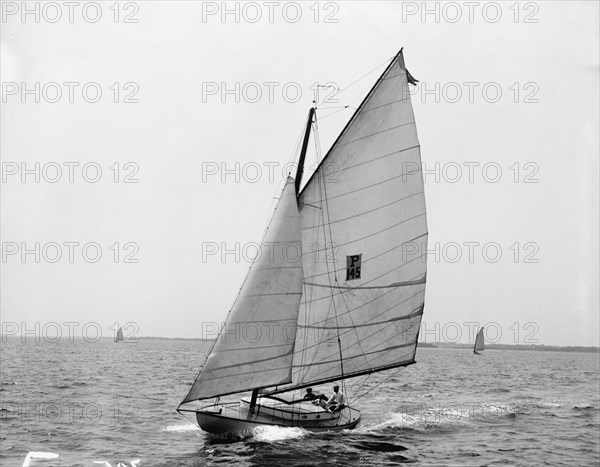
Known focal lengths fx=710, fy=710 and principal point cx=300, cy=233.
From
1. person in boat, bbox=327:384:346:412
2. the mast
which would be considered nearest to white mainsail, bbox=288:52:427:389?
the mast

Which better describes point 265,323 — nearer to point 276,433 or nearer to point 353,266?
point 276,433

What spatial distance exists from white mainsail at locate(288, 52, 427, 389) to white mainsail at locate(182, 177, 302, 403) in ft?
7.55

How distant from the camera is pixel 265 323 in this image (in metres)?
25.3

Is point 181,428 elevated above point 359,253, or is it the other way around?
point 359,253

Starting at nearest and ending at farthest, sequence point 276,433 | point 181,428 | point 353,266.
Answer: point 276,433, point 353,266, point 181,428

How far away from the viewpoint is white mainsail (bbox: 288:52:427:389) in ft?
91.6

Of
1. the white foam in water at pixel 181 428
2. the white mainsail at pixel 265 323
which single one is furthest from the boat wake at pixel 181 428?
the white mainsail at pixel 265 323

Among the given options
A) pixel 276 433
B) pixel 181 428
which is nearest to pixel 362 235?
pixel 276 433

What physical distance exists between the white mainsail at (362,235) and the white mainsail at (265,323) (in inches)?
90.6

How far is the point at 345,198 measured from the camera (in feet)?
91.6

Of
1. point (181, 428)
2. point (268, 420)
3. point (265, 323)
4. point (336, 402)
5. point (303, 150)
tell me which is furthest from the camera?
point (181, 428)

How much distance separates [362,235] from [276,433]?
8.28m

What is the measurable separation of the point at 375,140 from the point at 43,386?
31.4 m

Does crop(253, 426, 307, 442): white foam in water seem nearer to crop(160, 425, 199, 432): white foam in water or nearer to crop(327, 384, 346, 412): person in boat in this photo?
crop(327, 384, 346, 412): person in boat
